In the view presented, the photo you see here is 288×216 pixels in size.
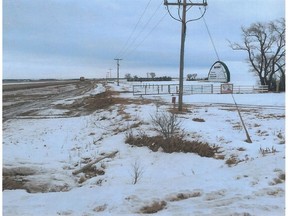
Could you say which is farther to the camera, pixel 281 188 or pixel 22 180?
pixel 22 180

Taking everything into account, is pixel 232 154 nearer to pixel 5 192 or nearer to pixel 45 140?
pixel 5 192

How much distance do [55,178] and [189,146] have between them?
14.5 feet

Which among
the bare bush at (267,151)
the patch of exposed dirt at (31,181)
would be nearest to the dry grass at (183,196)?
the patch of exposed dirt at (31,181)

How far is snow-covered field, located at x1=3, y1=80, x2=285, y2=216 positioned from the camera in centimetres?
586

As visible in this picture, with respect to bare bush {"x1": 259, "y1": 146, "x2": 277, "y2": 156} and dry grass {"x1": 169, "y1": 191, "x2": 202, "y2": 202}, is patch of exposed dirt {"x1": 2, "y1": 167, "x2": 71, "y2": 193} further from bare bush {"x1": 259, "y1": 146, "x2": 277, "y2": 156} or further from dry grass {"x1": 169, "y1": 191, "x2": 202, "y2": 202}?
bare bush {"x1": 259, "y1": 146, "x2": 277, "y2": 156}

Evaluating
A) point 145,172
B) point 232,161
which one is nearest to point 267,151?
point 232,161

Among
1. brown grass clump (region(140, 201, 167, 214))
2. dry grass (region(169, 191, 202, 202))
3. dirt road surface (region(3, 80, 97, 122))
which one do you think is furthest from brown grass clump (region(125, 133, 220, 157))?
dirt road surface (region(3, 80, 97, 122))

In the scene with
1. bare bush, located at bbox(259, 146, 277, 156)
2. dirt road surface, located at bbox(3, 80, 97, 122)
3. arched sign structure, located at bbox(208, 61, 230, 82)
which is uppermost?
arched sign structure, located at bbox(208, 61, 230, 82)

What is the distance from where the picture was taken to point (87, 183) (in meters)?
8.63

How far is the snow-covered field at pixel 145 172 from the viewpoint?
19.2 ft

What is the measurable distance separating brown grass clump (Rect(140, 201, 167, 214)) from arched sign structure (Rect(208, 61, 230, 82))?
70.4 meters

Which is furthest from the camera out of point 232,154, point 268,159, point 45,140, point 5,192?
point 45,140

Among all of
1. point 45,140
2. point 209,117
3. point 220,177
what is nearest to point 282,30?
point 209,117

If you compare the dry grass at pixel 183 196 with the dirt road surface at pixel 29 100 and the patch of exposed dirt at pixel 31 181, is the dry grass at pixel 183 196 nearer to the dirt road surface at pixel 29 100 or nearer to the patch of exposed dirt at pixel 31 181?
the patch of exposed dirt at pixel 31 181
